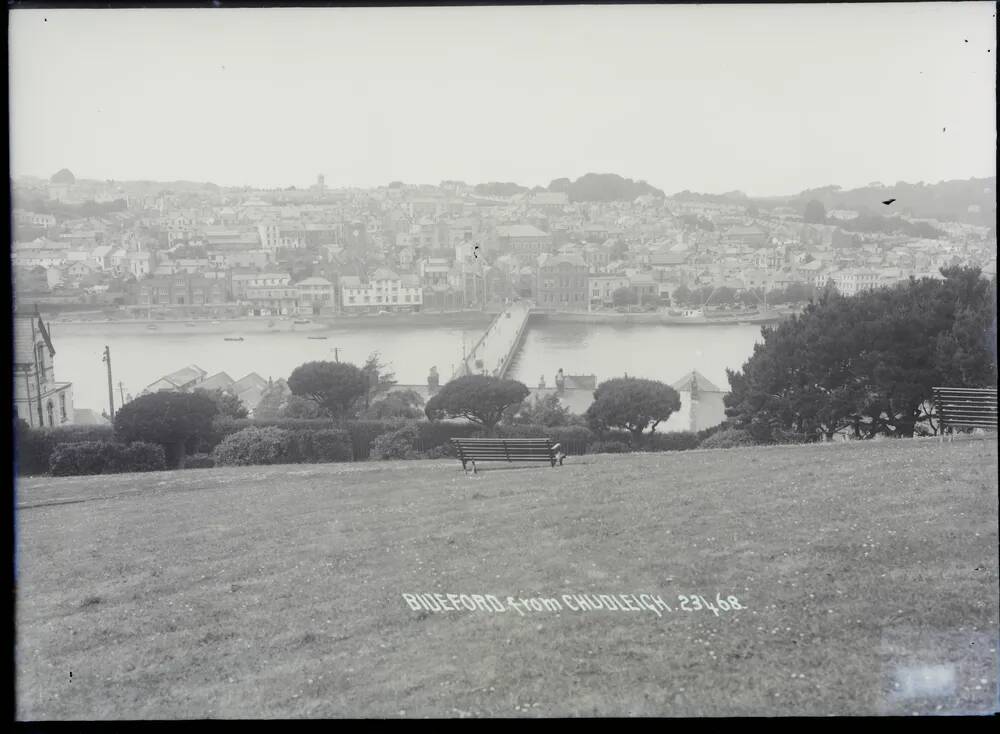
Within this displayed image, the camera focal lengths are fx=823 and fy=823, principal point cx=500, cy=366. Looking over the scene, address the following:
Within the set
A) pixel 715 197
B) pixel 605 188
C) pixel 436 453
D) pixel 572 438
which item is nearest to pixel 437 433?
pixel 436 453

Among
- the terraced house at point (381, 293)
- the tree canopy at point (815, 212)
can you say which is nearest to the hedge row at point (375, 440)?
the terraced house at point (381, 293)

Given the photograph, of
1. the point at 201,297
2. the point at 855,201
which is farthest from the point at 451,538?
the point at 855,201

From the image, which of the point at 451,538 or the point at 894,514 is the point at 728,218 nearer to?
the point at 894,514

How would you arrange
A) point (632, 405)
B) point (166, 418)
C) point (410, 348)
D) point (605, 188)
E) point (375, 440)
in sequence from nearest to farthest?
1. point (605, 188)
2. point (166, 418)
3. point (410, 348)
4. point (632, 405)
5. point (375, 440)

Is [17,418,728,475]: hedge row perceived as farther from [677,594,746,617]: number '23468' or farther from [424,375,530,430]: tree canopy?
[677,594,746,617]: number '23468'

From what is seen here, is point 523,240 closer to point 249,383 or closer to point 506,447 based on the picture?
point 506,447

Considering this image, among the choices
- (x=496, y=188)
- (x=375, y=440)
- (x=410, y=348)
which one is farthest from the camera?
(x=375, y=440)

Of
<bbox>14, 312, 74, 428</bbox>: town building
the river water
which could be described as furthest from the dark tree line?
<bbox>14, 312, 74, 428</bbox>: town building

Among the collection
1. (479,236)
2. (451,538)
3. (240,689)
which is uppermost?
(479,236)
